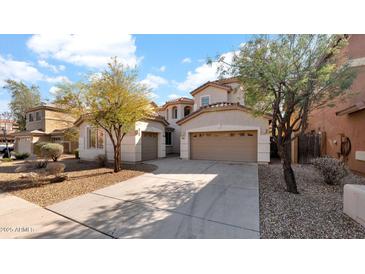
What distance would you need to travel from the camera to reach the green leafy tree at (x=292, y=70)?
5.18 meters

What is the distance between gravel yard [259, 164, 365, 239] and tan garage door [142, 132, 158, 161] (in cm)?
879

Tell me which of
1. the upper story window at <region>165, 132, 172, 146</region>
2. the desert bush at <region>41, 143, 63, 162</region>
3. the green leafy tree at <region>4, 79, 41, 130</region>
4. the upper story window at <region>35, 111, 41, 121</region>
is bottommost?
the desert bush at <region>41, 143, 63, 162</region>

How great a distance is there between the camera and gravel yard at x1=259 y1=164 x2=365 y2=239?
3.48 metres

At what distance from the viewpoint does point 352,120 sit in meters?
8.62

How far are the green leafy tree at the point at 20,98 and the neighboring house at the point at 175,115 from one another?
27174mm

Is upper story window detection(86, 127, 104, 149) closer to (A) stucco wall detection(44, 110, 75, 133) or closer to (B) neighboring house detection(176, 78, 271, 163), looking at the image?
(B) neighboring house detection(176, 78, 271, 163)

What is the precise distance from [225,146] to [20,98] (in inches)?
1437

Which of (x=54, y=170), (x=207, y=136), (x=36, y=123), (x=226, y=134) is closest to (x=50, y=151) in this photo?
(x=54, y=170)

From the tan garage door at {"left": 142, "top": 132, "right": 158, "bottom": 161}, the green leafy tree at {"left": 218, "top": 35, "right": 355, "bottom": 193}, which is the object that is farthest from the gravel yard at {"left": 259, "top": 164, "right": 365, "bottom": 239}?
the tan garage door at {"left": 142, "top": 132, "right": 158, "bottom": 161}

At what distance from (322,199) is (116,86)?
9301 millimetres

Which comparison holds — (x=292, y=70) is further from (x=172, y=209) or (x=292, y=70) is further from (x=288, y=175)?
(x=172, y=209)

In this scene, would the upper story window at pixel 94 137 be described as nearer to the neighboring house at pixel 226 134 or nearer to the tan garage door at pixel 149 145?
the tan garage door at pixel 149 145
